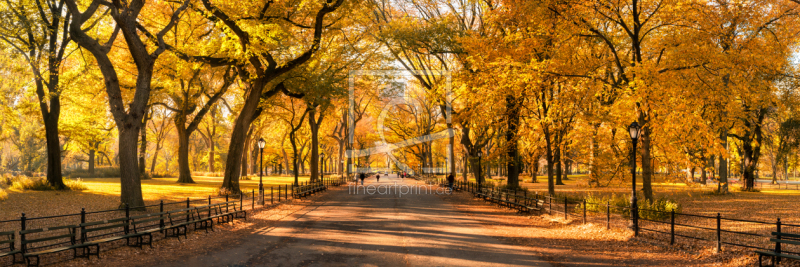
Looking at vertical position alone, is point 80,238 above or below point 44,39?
below

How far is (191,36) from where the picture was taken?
1128 inches

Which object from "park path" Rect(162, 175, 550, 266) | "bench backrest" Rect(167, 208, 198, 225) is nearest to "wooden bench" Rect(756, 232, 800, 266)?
"park path" Rect(162, 175, 550, 266)

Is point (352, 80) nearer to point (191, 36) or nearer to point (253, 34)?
point (191, 36)

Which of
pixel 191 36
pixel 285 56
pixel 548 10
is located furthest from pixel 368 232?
pixel 191 36

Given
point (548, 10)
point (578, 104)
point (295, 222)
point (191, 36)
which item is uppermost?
point (191, 36)

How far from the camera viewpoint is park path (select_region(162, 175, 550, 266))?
9.44 m

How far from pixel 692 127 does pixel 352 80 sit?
1126 inches

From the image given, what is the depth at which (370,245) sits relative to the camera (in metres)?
11.2

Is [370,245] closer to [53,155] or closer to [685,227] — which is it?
[685,227]

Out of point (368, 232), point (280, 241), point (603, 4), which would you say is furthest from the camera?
point (603, 4)

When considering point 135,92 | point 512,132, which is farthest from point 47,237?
point 512,132

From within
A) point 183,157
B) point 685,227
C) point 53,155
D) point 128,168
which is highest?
point 53,155

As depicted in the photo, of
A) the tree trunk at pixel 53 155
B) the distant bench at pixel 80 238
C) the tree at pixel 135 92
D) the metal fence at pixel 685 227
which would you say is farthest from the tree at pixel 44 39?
the metal fence at pixel 685 227

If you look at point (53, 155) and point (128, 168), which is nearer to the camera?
point (128, 168)
